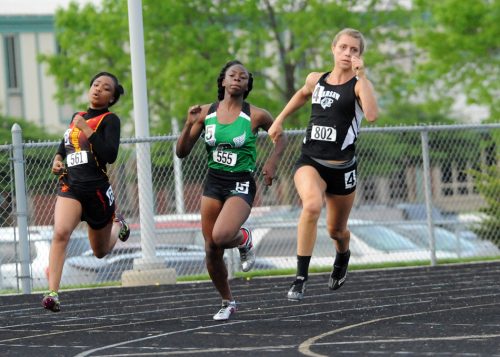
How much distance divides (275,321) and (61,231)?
1937 millimetres

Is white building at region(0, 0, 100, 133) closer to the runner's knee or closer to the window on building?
the window on building

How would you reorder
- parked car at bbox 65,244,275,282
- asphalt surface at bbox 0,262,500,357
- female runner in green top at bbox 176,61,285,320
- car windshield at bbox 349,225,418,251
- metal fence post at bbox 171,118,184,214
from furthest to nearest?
car windshield at bbox 349,225,418,251 < metal fence post at bbox 171,118,184,214 < parked car at bbox 65,244,275,282 < female runner in green top at bbox 176,61,285,320 < asphalt surface at bbox 0,262,500,357

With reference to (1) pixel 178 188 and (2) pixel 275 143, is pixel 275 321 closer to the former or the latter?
(2) pixel 275 143

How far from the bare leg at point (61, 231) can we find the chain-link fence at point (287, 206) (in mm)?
5284

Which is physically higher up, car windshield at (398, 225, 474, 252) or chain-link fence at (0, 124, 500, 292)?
chain-link fence at (0, 124, 500, 292)

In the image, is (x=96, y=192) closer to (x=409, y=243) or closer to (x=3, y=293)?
(x=3, y=293)

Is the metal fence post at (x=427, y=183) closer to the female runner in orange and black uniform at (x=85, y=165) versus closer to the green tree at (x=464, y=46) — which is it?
the female runner in orange and black uniform at (x=85, y=165)

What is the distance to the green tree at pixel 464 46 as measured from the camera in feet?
121

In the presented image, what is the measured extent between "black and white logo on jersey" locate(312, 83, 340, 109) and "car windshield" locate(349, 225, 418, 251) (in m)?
9.43

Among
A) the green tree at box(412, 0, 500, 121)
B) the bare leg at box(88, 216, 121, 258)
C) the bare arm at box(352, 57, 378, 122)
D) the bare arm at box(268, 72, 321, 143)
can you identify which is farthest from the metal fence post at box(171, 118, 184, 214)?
the green tree at box(412, 0, 500, 121)

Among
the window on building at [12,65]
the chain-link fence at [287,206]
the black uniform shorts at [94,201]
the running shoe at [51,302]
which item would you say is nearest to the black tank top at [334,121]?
the black uniform shorts at [94,201]

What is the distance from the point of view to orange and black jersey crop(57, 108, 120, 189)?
36.5 feet

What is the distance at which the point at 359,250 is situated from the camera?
20.6m

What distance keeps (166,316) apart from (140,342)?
2.28 m
